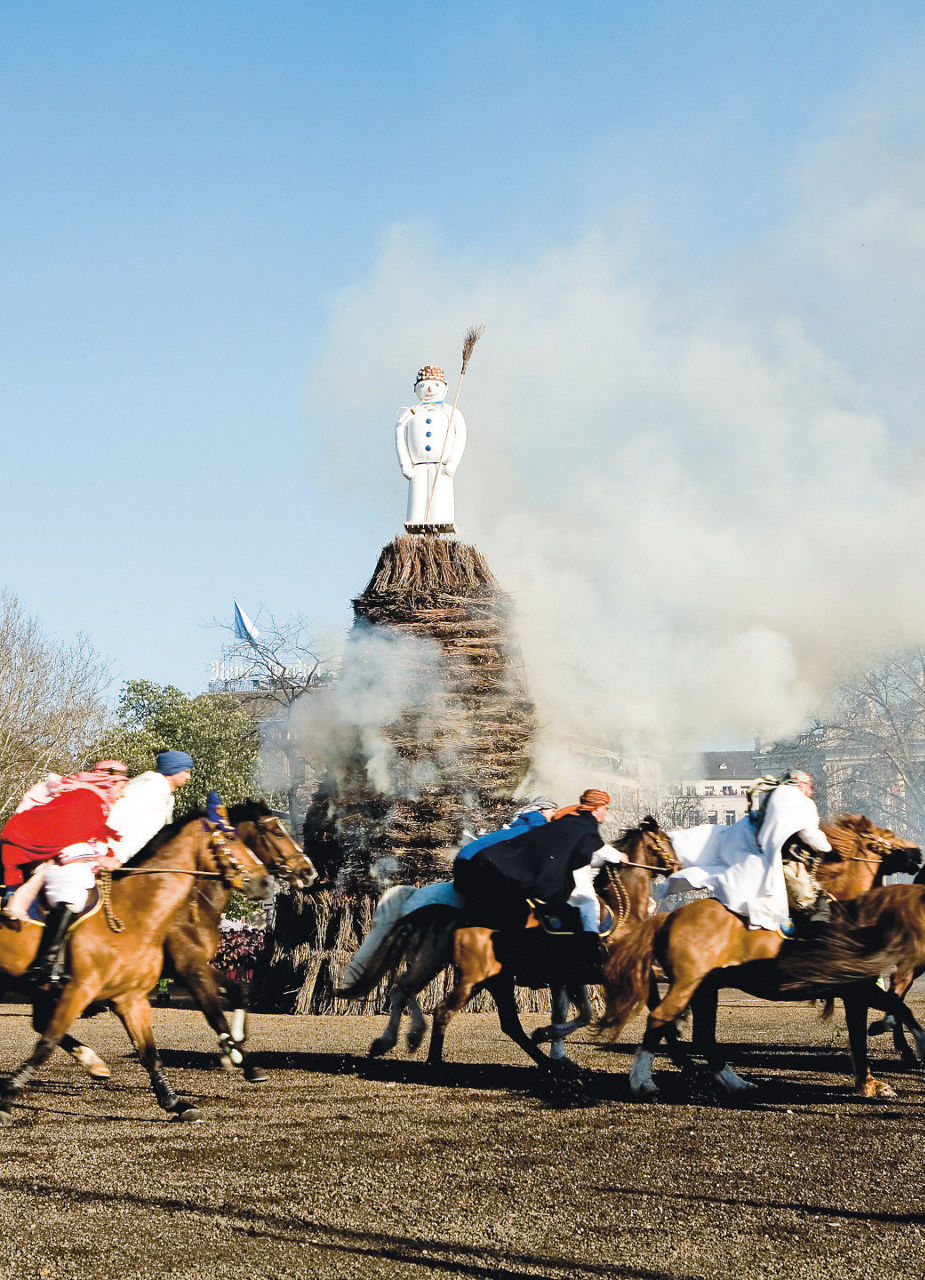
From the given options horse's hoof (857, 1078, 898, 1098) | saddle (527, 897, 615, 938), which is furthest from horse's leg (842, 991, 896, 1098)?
saddle (527, 897, 615, 938)

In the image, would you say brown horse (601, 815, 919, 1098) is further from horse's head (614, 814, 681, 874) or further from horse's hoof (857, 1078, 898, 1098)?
horse's head (614, 814, 681, 874)

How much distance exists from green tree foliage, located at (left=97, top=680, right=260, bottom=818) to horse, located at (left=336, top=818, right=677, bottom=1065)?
1816cm

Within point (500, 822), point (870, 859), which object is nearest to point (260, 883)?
point (870, 859)

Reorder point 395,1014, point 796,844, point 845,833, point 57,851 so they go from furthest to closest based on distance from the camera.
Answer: point 845,833, point 395,1014, point 796,844, point 57,851

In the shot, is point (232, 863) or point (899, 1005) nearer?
point (232, 863)

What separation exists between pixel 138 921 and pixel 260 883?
131 cm

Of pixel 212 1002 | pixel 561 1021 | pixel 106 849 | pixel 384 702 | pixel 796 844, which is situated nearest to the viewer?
pixel 106 849

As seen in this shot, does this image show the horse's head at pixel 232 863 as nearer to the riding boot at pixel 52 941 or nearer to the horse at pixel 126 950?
the horse at pixel 126 950

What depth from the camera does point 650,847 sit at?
10.4 meters

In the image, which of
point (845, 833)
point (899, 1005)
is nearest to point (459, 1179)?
point (899, 1005)

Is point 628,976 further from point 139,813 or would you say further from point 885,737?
point 885,737

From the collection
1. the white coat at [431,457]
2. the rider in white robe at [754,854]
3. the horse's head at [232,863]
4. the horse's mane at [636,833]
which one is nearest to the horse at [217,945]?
the horse's head at [232,863]

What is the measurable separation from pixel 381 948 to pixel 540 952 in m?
1.51

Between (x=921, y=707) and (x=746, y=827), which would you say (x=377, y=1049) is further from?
(x=921, y=707)
